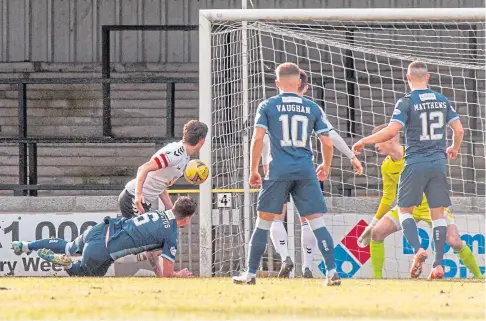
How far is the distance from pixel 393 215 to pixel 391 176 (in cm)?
40

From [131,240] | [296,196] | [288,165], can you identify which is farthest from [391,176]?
[288,165]

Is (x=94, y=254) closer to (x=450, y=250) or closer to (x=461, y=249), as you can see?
(x=461, y=249)

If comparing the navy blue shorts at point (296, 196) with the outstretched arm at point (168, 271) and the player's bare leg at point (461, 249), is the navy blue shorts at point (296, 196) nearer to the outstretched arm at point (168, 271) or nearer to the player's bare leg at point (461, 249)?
the outstretched arm at point (168, 271)

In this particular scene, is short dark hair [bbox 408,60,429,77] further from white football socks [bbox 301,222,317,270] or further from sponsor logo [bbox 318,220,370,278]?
sponsor logo [bbox 318,220,370,278]

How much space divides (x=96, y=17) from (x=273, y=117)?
12.5 metres

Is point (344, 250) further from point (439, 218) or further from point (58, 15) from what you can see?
point (58, 15)

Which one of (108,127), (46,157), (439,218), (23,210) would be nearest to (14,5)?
(46,157)

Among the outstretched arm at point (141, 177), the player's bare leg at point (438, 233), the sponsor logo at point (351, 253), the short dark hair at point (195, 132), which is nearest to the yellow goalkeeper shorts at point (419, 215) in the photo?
the player's bare leg at point (438, 233)

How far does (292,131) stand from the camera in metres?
9.54

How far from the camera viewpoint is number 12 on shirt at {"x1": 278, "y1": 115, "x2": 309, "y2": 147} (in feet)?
31.2

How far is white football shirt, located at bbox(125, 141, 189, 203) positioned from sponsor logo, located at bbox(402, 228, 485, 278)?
10.6 feet

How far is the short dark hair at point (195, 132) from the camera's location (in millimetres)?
11250

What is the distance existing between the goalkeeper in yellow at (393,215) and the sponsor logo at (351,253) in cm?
80

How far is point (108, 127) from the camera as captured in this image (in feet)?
53.7
